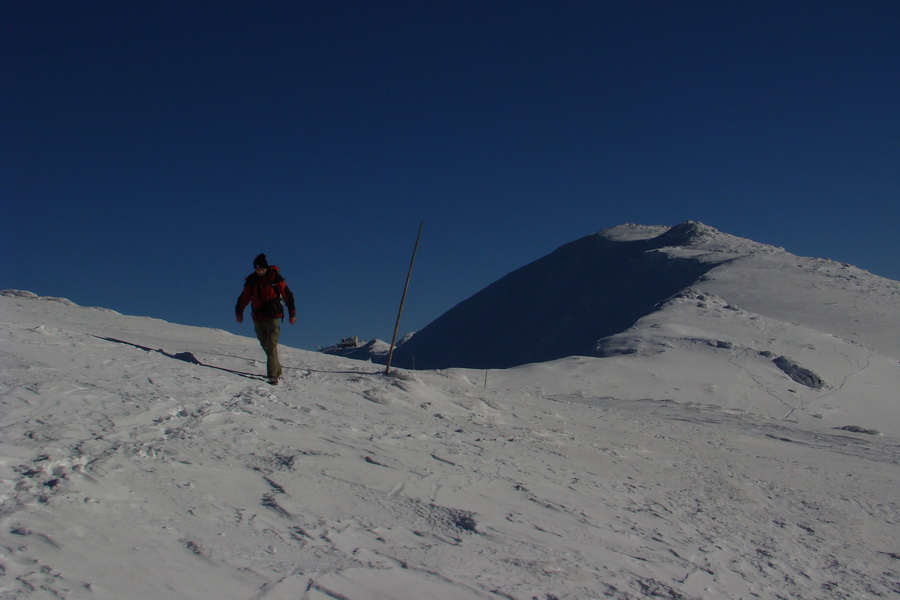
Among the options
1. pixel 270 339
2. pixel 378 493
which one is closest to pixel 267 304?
pixel 270 339

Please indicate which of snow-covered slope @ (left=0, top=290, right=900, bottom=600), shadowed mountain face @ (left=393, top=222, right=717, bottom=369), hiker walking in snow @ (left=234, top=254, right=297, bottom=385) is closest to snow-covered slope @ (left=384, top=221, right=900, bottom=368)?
shadowed mountain face @ (left=393, top=222, right=717, bottom=369)

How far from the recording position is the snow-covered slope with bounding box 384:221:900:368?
37.4 m

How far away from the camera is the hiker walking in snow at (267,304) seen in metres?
8.54

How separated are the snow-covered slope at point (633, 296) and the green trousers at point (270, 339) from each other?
2265 centimetres

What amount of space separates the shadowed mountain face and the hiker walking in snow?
38909 mm

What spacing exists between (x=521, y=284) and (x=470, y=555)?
6628 cm

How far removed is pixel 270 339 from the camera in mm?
8539

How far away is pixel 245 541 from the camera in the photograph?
3.72 m

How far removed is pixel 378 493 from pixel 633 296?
172ft

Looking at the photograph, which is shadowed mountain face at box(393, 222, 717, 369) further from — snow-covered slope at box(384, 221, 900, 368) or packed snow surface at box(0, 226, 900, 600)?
packed snow surface at box(0, 226, 900, 600)

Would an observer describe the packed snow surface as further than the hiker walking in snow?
No

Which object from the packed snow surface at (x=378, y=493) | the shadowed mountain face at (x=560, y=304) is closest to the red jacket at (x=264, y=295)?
the packed snow surface at (x=378, y=493)

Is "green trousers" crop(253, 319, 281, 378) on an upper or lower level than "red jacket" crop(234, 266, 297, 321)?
lower

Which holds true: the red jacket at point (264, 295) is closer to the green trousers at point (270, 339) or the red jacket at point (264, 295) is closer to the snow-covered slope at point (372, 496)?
the green trousers at point (270, 339)
